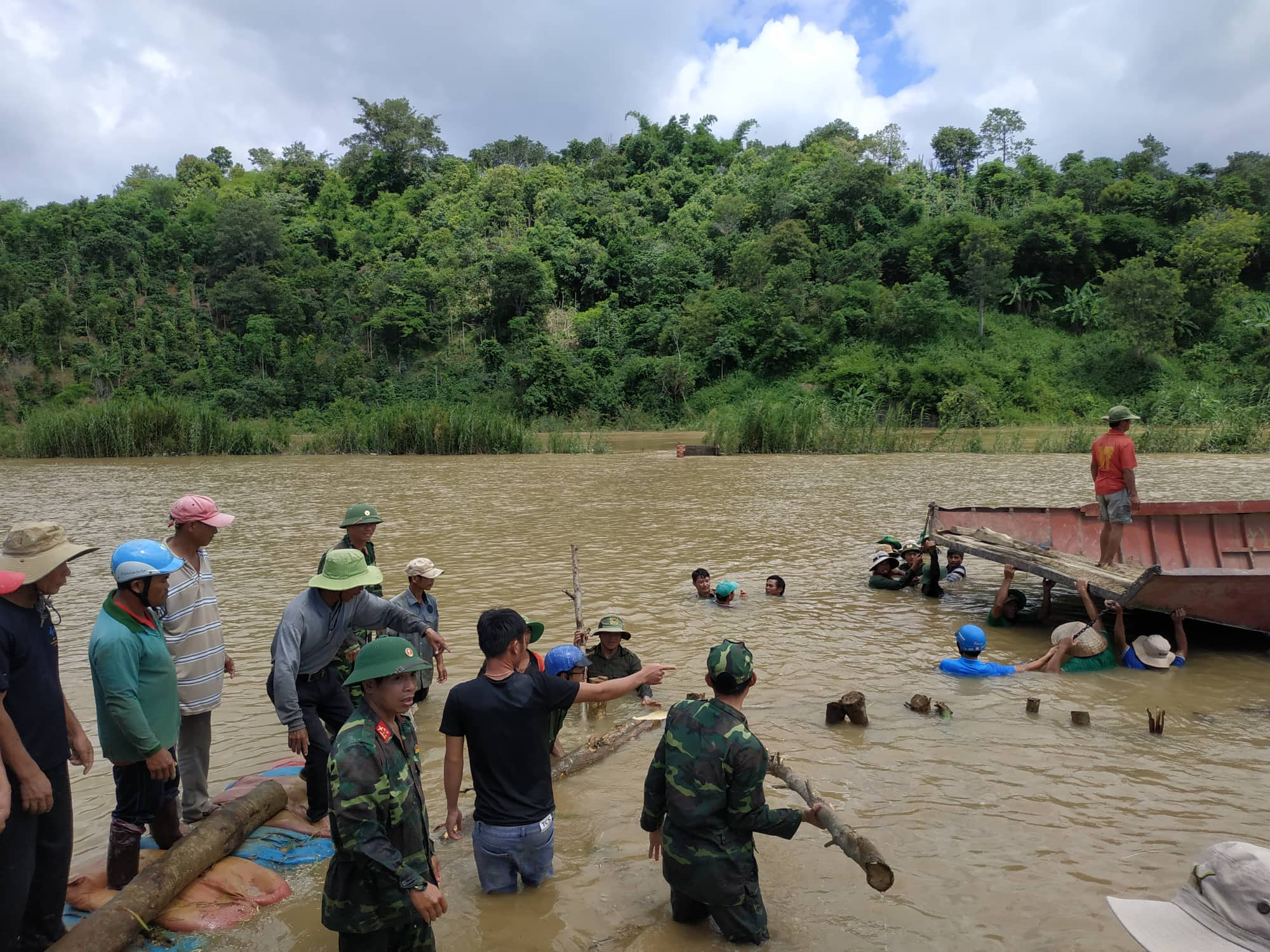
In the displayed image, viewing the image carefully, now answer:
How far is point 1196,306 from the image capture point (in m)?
45.1

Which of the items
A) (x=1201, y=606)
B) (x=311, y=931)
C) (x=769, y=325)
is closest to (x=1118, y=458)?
(x=1201, y=606)

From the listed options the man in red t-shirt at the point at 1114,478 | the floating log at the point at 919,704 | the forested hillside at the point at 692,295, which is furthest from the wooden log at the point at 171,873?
the forested hillside at the point at 692,295

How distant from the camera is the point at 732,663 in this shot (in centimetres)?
304

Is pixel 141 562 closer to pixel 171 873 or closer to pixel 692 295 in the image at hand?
pixel 171 873

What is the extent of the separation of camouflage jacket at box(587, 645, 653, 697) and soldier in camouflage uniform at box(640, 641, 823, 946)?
9.57 feet

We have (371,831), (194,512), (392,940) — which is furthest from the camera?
(194,512)

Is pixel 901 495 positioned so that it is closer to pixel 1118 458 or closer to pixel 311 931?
pixel 1118 458

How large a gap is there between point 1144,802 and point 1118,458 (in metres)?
4.26

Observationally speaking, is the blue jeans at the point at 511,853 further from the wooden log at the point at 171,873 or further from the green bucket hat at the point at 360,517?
the green bucket hat at the point at 360,517

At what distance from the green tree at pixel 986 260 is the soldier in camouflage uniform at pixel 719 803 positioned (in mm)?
49471

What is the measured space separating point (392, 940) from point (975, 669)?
526 centimetres

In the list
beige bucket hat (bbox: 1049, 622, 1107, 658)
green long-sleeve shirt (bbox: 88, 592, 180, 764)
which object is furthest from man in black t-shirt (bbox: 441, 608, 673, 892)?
beige bucket hat (bbox: 1049, 622, 1107, 658)

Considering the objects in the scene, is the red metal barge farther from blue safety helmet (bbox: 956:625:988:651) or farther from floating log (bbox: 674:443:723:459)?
floating log (bbox: 674:443:723:459)

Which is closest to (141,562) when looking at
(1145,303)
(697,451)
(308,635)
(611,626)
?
(308,635)
